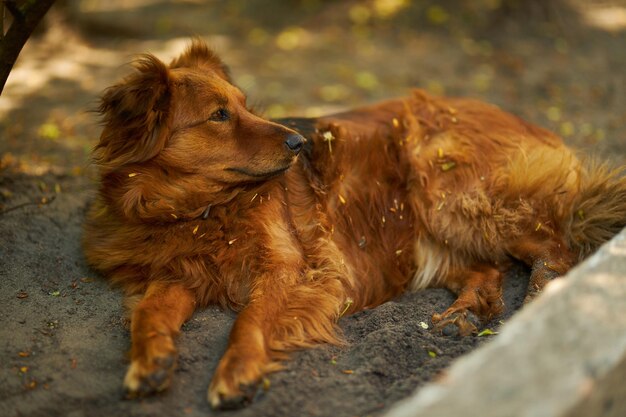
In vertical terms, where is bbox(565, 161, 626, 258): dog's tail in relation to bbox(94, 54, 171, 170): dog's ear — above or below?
below

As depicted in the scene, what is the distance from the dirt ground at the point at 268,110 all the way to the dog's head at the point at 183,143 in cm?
76

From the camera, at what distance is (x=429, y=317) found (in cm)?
391

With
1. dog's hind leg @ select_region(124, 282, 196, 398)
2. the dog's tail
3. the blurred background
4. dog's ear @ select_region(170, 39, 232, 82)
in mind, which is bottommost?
the blurred background

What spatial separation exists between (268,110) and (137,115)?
353 cm

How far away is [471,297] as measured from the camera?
4.02 meters

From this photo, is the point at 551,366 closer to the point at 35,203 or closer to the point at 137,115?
the point at 137,115

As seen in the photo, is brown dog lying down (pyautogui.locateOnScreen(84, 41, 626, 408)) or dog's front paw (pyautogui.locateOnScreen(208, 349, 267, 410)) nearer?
dog's front paw (pyautogui.locateOnScreen(208, 349, 267, 410))

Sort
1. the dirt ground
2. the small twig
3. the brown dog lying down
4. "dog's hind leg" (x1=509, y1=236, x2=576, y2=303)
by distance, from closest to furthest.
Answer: the dirt ground < the brown dog lying down < "dog's hind leg" (x1=509, y1=236, x2=576, y2=303) < the small twig

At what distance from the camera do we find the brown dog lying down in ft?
11.7

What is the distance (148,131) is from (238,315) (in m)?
1.13

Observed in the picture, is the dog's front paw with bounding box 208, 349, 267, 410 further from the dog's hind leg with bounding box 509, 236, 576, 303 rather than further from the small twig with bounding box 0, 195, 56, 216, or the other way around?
the small twig with bounding box 0, 195, 56, 216

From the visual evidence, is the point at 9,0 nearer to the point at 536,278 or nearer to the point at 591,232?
the point at 536,278

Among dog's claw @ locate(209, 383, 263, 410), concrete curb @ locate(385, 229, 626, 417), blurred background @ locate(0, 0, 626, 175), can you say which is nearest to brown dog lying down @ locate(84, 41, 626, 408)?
dog's claw @ locate(209, 383, 263, 410)

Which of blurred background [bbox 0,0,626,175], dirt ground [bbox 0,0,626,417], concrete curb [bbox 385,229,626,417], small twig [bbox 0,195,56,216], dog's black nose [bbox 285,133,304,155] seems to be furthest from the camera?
blurred background [bbox 0,0,626,175]
